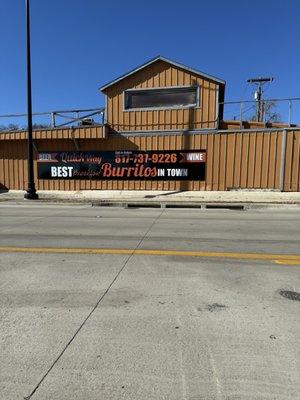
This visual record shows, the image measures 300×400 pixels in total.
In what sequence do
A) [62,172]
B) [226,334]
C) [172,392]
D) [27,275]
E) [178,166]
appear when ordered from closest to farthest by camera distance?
[172,392]
[226,334]
[27,275]
[178,166]
[62,172]

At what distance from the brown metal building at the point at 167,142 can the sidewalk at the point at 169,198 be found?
2.15 feet

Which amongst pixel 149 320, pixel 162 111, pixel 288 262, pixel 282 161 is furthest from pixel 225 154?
pixel 149 320

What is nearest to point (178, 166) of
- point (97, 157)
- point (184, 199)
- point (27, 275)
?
point (184, 199)

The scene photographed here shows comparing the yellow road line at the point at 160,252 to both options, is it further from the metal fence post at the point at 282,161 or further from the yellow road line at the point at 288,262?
the metal fence post at the point at 282,161

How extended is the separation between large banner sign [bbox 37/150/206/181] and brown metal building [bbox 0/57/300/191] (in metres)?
0.05

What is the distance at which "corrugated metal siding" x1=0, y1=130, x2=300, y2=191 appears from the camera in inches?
720

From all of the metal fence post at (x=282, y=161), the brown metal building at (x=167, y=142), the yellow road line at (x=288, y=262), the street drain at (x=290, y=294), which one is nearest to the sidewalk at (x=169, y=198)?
the metal fence post at (x=282, y=161)

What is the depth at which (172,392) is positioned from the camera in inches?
108

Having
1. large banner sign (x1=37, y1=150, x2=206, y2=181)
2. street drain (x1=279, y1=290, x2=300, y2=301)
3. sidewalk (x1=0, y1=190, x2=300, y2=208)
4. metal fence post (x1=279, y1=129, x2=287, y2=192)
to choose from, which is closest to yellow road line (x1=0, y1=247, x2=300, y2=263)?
street drain (x1=279, y1=290, x2=300, y2=301)

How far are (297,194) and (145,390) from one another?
16.8 meters

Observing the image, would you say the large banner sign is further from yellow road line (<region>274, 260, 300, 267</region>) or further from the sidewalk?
yellow road line (<region>274, 260, 300, 267</region>)

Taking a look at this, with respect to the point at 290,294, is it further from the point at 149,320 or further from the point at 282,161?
the point at 282,161

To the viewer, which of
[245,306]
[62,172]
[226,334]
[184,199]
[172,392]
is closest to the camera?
[172,392]

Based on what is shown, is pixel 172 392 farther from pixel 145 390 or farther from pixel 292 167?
pixel 292 167
